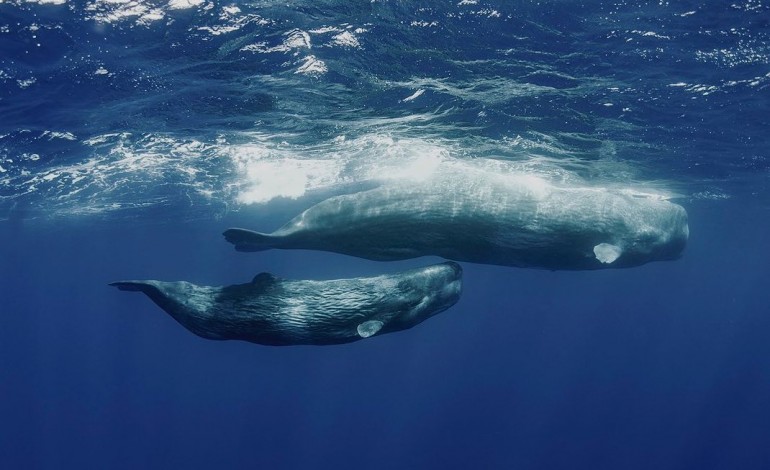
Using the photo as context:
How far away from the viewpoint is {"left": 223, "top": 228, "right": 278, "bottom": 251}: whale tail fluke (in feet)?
20.6

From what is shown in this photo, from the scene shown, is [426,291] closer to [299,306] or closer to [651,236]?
[299,306]

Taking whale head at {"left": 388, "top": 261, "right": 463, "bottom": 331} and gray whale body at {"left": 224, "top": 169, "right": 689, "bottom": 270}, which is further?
gray whale body at {"left": 224, "top": 169, "right": 689, "bottom": 270}

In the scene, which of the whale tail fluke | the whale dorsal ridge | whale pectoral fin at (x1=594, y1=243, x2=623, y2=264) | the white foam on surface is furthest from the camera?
the white foam on surface

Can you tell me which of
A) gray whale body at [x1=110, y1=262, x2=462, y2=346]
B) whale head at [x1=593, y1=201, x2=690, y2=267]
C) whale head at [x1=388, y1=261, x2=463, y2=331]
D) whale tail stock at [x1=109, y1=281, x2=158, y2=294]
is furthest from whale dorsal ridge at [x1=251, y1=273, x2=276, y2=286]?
whale head at [x1=593, y1=201, x2=690, y2=267]

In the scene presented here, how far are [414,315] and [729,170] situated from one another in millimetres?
22452

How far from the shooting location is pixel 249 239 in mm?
6516

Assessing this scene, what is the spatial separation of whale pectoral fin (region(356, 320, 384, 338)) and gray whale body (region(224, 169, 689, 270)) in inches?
74.7

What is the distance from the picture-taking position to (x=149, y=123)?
16.0 m

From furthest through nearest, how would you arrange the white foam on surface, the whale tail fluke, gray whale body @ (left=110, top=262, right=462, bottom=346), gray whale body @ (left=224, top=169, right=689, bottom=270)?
1. the white foam on surface
2. gray whale body @ (left=224, top=169, right=689, bottom=270)
3. the whale tail fluke
4. gray whale body @ (left=110, top=262, right=462, bottom=346)

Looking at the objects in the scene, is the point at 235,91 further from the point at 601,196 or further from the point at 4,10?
the point at 601,196

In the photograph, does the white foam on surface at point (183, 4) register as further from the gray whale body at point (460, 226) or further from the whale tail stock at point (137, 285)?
the whale tail stock at point (137, 285)

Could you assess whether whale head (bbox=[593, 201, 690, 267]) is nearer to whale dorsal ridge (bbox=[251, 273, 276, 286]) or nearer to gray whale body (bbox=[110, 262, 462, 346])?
gray whale body (bbox=[110, 262, 462, 346])

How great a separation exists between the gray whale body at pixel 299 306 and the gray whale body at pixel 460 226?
907 mm

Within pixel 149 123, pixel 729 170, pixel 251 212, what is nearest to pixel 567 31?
pixel 149 123
